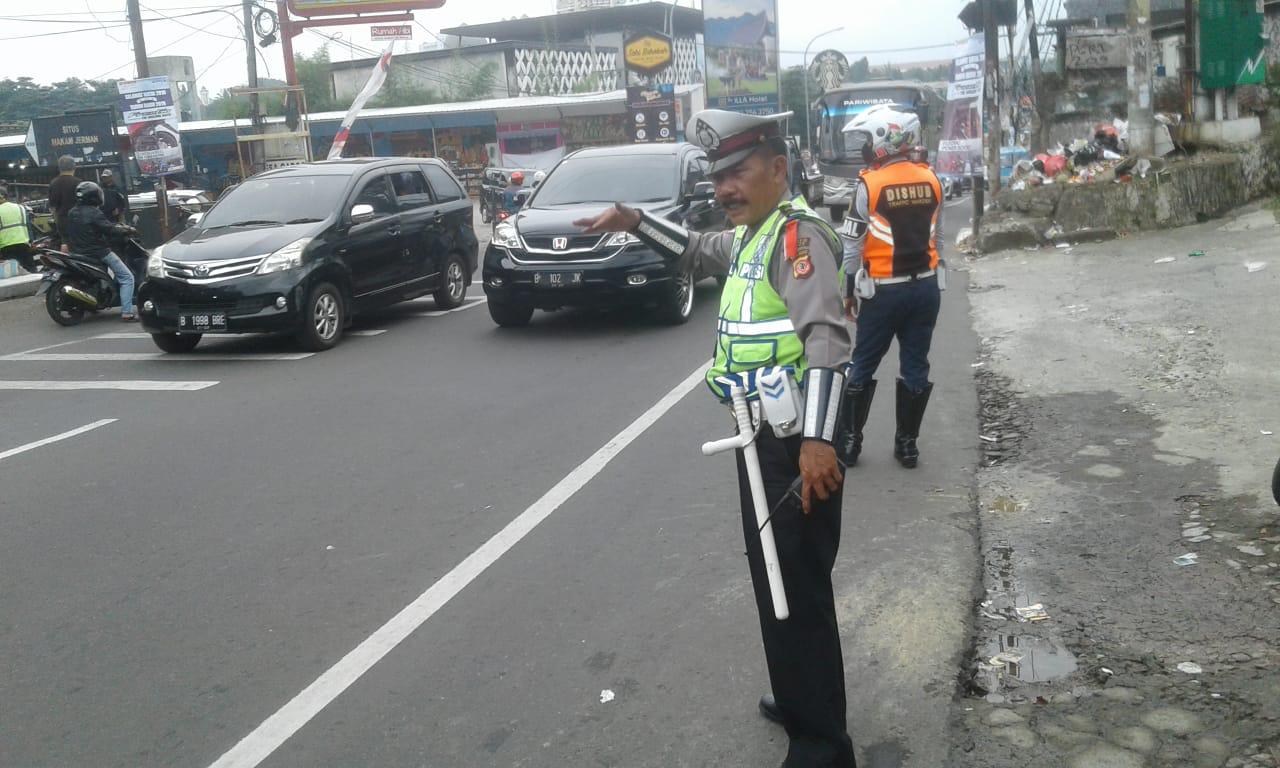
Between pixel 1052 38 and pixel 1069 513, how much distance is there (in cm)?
2481

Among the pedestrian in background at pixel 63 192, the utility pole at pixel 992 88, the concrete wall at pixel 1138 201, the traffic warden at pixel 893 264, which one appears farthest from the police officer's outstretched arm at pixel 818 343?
the utility pole at pixel 992 88

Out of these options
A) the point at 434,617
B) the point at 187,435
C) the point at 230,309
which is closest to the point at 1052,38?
the point at 230,309

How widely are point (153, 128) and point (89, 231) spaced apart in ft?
23.2

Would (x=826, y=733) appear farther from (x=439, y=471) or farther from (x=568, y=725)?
(x=439, y=471)

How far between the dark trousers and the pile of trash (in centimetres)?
1173

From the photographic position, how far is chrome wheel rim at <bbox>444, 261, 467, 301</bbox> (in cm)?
1411

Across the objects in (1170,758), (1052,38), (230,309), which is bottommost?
(1170,758)

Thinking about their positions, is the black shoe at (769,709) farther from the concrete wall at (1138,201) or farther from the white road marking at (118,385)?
the concrete wall at (1138,201)

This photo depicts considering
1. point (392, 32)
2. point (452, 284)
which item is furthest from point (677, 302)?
point (392, 32)

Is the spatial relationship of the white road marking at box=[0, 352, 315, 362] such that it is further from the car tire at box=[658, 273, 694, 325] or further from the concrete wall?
the concrete wall

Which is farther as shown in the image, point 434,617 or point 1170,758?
point 434,617

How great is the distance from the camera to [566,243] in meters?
11.4

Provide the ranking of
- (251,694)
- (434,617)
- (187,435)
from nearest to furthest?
1. (251,694)
2. (434,617)
3. (187,435)

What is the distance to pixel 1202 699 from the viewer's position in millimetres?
3758
